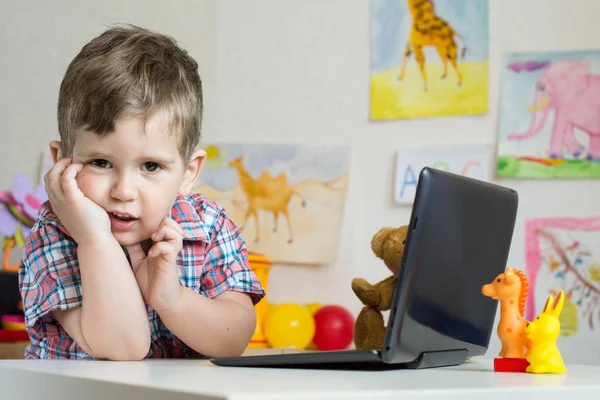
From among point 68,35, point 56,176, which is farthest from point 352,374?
→ point 68,35

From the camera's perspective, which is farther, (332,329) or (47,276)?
(332,329)

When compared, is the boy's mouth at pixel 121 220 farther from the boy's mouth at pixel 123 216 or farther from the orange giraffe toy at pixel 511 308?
the orange giraffe toy at pixel 511 308

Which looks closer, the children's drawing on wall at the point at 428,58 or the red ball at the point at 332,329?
the red ball at the point at 332,329

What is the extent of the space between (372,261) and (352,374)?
1.43m

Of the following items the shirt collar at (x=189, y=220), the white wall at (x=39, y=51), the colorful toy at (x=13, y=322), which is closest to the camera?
the shirt collar at (x=189, y=220)

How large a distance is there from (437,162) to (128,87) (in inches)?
48.9

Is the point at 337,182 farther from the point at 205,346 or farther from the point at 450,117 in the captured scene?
the point at 205,346

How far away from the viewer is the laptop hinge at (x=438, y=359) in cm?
63

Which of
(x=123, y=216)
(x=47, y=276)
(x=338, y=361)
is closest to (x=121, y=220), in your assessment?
(x=123, y=216)

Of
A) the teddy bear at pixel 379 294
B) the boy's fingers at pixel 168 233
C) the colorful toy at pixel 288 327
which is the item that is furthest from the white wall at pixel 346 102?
the boy's fingers at pixel 168 233

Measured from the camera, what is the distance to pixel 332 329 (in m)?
1.82

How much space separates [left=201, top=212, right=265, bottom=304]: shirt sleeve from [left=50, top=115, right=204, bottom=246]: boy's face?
5.5 inches

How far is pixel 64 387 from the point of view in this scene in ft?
1.74

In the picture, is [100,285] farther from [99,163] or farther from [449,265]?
[449,265]
